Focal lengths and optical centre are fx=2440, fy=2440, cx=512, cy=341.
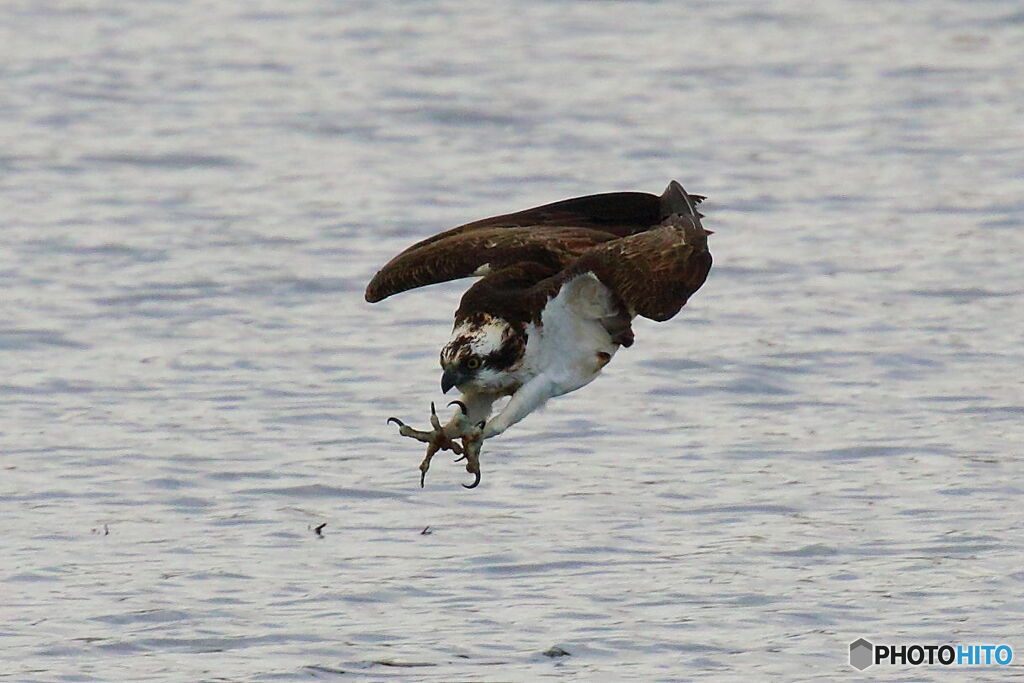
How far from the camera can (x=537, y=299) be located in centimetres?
905

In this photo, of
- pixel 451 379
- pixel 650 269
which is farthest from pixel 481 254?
pixel 451 379

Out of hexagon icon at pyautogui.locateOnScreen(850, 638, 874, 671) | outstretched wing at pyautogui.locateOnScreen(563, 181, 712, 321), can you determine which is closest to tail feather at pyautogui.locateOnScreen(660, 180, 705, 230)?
outstretched wing at pyautogui.locateOnScreen(563, 181, 712, 321)

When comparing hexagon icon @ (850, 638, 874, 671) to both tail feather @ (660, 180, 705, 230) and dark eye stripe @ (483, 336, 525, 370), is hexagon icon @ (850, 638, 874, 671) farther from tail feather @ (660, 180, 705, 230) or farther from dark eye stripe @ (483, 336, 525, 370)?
dark eye stripe @ (483, 336, 525, 370)

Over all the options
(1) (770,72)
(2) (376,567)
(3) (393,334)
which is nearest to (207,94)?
(1) (770,72)

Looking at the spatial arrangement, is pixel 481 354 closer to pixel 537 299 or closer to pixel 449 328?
pixel 537 299

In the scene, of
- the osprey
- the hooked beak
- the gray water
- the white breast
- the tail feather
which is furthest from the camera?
the gray water

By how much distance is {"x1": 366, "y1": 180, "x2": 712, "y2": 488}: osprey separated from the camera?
880 cm

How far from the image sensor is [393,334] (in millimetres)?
14133

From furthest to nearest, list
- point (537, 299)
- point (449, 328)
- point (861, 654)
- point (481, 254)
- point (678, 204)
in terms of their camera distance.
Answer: point (449, 328) < point (678, 204) < point (861, 654) < point (481, 254) < point (537, 299)

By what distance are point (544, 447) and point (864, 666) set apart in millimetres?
3141

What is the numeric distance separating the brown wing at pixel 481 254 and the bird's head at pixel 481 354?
0.68m

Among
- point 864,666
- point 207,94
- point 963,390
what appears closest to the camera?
point 864,666

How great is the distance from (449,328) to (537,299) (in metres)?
5.21

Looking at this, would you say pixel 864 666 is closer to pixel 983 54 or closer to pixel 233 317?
pixel 233 317
